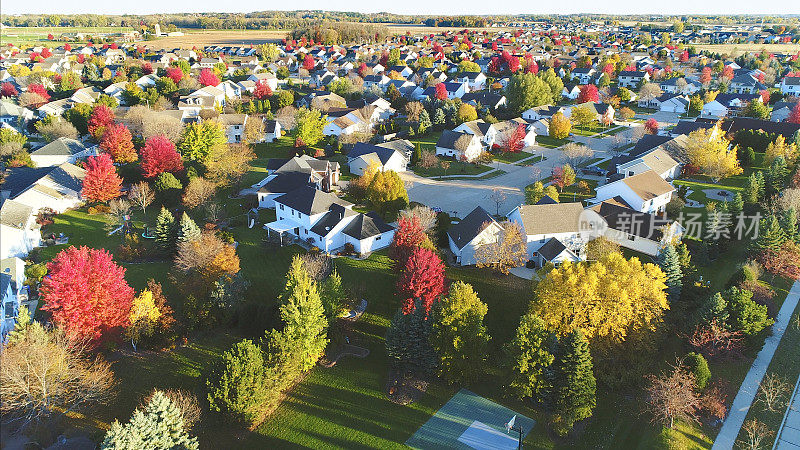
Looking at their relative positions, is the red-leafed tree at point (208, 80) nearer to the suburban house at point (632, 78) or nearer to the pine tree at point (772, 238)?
the suburban house at point (632, 78)

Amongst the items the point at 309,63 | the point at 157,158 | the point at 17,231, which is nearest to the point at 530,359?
the point at 17,231

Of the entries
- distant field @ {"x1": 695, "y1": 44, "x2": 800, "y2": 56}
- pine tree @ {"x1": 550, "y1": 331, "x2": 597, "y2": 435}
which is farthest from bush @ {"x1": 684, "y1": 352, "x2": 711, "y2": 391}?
distant field @ {"x1": 695, "y1": 44, "x2": 800, "y2": 56}

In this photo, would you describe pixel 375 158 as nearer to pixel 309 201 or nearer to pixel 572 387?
pixel 309 201

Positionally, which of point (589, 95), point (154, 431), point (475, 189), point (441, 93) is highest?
point (441, 93)

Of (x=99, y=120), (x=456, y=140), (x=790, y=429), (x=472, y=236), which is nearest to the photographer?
(x=790, y=429)

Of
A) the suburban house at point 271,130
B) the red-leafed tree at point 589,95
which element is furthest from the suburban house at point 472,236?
the red-leafed tree at point 589,95

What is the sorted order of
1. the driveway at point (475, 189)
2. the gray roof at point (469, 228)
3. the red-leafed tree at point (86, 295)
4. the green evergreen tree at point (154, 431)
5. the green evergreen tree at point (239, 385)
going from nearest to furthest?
the green evergreen tree at point (154, 431) < the green evergreen tree at point (239, 385) < the red-leafed tree at point (86, 295) < the gray roof at point (469, 228) < the driveway at point (475, 189)

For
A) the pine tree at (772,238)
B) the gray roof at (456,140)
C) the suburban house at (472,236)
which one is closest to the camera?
the suburban house at (472,236)
